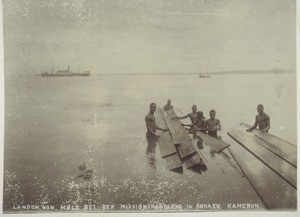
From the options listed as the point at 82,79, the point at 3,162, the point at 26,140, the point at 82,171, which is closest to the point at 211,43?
the point at 82,79

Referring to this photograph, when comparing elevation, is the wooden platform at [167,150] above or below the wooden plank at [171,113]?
below

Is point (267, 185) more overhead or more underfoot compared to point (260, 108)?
more underfoot

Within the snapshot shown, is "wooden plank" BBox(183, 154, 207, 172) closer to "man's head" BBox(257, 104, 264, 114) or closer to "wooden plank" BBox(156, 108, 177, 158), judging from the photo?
"wooden plank" BBox(156, 108, 177, 158)

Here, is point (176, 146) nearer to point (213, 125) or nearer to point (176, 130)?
point (176, 130)

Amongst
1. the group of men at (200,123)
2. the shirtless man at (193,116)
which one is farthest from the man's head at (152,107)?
the shirtless man at (193,116)

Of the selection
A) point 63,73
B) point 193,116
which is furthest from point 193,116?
point 63,73

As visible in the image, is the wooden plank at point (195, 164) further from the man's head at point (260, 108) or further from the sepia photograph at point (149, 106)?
the man's head at point (260, 108)
